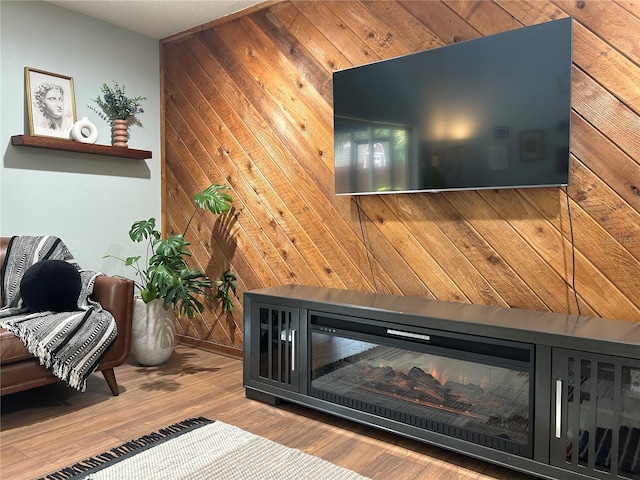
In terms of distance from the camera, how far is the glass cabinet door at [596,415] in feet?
5.35

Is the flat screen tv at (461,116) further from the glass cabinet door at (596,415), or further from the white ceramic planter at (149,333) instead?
the white ceramic planter at (149,333)

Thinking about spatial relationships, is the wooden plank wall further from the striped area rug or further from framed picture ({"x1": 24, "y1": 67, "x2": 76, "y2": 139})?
the striped area rug

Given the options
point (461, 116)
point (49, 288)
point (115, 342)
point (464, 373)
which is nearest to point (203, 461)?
point (115, 342)

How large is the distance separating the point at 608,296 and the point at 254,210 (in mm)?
2148

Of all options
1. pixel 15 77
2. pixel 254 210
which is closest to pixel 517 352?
pixel 254 210

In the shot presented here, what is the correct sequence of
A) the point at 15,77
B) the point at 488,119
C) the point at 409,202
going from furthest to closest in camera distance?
1. the point at 15,77
2. the point at 409,202
3. the point at 488,119

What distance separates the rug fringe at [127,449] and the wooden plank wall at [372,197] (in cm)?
114

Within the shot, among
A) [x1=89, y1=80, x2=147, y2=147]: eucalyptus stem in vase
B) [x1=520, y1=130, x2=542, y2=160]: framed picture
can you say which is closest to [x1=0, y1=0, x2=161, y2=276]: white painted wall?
[x1=89, y1=80, x2=147, y2=147]: eucalyptus stem in vase

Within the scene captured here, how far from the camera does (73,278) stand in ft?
8.59

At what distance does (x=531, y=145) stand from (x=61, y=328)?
234cm

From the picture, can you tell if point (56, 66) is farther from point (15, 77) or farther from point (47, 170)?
point (47, 170)

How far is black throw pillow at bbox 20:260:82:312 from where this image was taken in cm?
255

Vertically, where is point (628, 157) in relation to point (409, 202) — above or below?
above

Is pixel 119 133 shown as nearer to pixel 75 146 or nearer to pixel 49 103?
pixel 75 146
